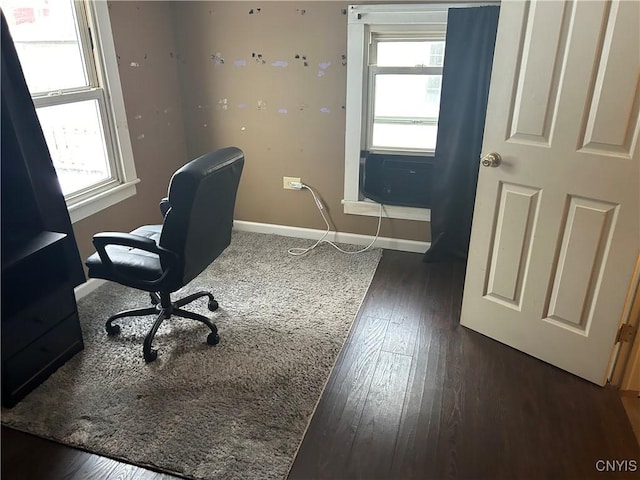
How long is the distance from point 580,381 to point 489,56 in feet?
5.74

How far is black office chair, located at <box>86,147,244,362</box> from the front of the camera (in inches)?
75.9

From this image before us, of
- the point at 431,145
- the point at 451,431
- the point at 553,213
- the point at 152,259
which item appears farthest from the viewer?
the point at 431,145

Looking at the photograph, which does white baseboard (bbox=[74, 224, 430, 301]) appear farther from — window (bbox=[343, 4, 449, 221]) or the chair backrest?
the chair backrest

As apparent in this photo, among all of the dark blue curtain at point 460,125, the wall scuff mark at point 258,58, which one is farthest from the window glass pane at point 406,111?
the wall scuff mark at point 258,58

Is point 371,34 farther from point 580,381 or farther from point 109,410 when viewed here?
point 109,410

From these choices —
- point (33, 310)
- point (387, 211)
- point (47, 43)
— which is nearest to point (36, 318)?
point (33, 310)

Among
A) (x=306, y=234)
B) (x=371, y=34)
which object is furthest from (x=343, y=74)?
(x=306, y=234)

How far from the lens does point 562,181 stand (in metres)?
1.92

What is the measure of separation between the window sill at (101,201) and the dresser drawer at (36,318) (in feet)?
2.09

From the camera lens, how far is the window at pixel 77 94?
2.36 metres

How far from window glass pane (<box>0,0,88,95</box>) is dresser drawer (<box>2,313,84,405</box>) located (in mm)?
1197

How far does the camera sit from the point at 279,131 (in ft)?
10.9

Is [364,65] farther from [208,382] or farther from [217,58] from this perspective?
[208,382]

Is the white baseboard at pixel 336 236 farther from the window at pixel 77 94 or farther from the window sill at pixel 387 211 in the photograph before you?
the window at pixel 77 94
